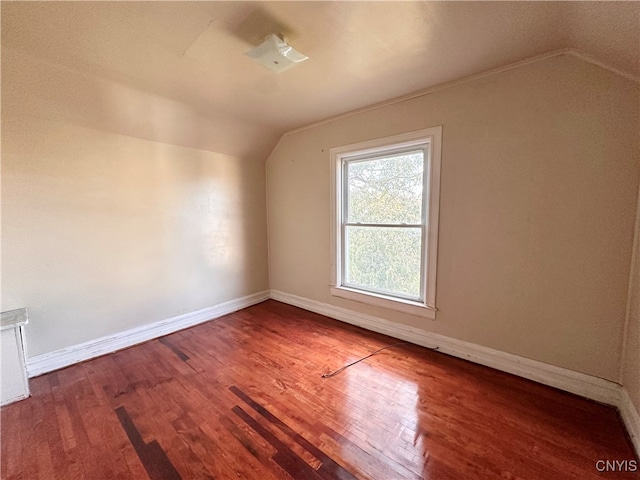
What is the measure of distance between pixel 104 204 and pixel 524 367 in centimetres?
396

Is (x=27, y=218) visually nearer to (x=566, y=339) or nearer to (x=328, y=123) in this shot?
(x=328, y=123)

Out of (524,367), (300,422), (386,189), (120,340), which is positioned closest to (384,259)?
(386,189)

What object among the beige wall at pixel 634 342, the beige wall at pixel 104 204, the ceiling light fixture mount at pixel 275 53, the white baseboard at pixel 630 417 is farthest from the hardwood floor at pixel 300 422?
the ceiling light fixture mount at pixel 275 53

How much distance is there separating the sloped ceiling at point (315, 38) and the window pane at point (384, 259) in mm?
1434

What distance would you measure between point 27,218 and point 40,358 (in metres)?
1.18

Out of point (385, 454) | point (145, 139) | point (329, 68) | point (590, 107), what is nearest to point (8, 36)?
point (145, 139)

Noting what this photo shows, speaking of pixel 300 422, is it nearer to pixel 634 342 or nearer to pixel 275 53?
pixel 634 342

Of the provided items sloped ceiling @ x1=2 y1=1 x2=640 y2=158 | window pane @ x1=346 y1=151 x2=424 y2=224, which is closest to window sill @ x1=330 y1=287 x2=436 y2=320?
window pane @ x1=346 y1=151 x2=424 y2=224

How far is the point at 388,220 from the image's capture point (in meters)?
2.78

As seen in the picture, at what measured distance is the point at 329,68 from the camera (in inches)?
77.4

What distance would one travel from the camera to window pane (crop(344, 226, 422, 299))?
2625 millimetres

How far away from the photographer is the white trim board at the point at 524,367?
63.6 inches

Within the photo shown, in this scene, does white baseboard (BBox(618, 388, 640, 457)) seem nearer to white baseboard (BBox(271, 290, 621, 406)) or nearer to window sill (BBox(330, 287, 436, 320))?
white baseboard (BBox(271, 290, 621, 406))

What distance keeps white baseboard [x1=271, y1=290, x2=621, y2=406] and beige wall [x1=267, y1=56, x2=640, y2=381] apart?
0.20 ft
